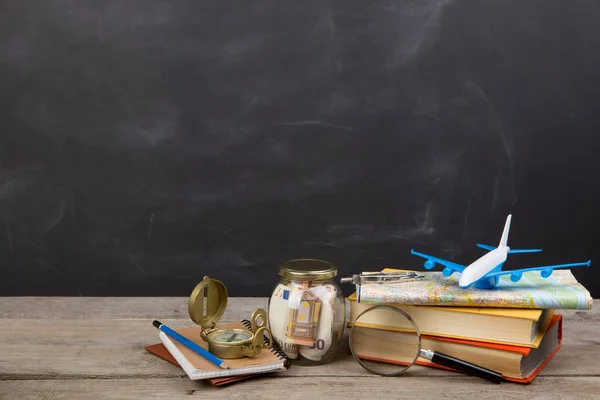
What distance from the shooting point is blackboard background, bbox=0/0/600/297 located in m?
1.72

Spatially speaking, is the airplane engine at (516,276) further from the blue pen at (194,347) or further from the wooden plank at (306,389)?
the blue pen at (194,347)

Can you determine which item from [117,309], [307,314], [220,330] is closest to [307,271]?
[307,314]

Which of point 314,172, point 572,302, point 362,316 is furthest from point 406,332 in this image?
point 314,172

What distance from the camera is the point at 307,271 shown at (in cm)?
100

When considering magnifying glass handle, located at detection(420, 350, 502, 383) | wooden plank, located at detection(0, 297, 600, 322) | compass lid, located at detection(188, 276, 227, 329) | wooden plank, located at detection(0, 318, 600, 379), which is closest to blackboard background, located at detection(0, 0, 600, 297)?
wooden plank, located at detection(0, 297, 600, 322)

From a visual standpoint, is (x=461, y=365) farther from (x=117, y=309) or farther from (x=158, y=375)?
(x=117, y=309)

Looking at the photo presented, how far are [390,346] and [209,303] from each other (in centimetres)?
29

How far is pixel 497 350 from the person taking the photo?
3.11 ft

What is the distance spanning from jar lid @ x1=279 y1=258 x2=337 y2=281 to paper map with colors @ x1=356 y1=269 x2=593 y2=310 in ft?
0.18

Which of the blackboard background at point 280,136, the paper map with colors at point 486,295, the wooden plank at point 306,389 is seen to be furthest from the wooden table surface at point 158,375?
the blackboard background at point 280,136

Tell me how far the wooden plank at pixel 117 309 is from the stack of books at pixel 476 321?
0.34 metres

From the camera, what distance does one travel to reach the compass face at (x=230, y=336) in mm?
985

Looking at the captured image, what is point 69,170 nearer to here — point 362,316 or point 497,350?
point 362,316

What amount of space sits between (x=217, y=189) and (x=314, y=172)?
0.26 metres
